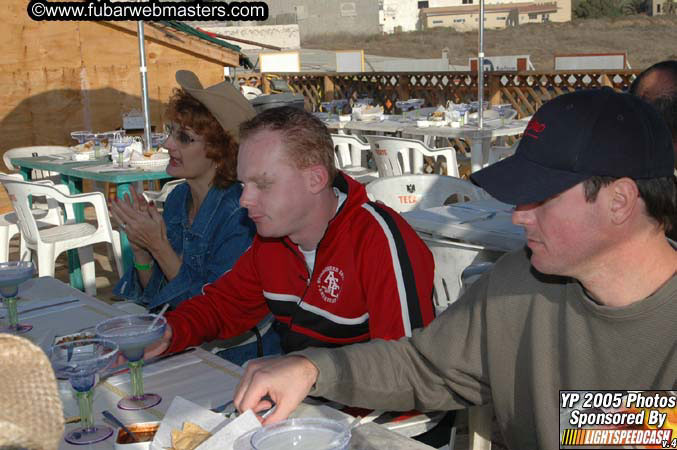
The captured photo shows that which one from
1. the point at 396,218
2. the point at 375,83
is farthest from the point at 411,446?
the point at 375,83

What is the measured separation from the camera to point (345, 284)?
6.66 feet

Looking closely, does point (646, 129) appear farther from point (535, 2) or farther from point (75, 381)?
point (535, 2)

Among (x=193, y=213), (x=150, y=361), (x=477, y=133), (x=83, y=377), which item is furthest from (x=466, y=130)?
(x=83, y=377)

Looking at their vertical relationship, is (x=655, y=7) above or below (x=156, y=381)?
above

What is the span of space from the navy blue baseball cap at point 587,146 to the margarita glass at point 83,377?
0.83 metres

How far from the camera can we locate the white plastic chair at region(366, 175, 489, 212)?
414 centimetres

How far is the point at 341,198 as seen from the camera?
7.09ft

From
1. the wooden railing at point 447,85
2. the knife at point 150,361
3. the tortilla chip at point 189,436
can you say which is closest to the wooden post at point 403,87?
the wooden railing at point 447,85

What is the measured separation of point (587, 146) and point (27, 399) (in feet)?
3.26

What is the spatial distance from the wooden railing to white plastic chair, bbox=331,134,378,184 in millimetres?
2592

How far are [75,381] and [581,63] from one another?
1310 centimetres

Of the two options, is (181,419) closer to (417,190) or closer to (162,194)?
(417,190)

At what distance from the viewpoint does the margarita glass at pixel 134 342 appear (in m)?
1.72

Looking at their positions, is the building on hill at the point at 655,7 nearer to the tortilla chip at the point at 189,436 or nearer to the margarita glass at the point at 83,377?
the margarita glass at the point at 83,377
